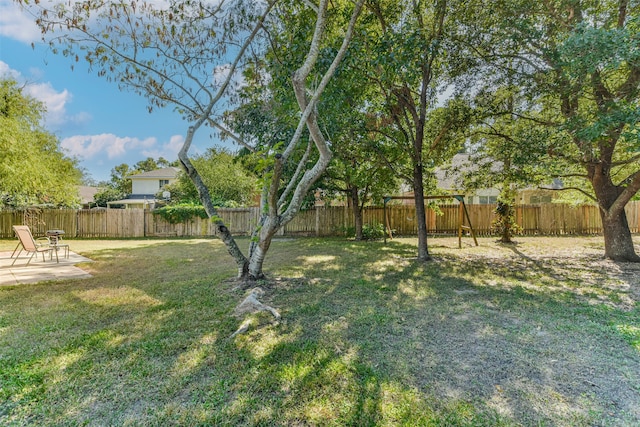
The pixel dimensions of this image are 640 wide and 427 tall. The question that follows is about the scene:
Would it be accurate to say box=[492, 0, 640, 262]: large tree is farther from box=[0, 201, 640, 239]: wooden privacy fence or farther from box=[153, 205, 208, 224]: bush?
box=[153, 205, 208, 224]: bush

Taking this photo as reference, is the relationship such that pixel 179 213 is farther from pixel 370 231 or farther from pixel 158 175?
pixel 158 175

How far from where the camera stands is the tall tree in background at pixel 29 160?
32.2 feet

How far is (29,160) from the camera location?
10383mm

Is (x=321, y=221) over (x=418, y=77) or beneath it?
beneath

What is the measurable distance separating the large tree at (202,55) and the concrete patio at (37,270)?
3516 millimetres

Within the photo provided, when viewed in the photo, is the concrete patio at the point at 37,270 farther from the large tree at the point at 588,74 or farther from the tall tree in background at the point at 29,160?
the large tree at the point at 588,74

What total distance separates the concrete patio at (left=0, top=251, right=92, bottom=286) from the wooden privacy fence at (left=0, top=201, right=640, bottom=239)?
6.80 meters

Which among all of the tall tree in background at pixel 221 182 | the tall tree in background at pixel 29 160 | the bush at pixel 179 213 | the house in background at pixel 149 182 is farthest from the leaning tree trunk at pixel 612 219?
the house in background at pixel 149 182

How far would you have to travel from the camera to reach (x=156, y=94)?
5.59 meters

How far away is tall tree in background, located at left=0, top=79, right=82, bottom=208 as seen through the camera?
981cm

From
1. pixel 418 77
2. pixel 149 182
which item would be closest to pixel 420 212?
pixel 418 77

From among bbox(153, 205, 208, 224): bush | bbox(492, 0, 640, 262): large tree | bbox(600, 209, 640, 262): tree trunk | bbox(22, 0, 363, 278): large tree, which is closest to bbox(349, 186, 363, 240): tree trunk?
bbox(492, 0, 640, 262): large tree

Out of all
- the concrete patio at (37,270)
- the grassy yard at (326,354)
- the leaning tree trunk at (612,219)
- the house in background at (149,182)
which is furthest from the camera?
the house in background at (149,182)

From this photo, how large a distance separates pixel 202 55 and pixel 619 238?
10.0 meters
